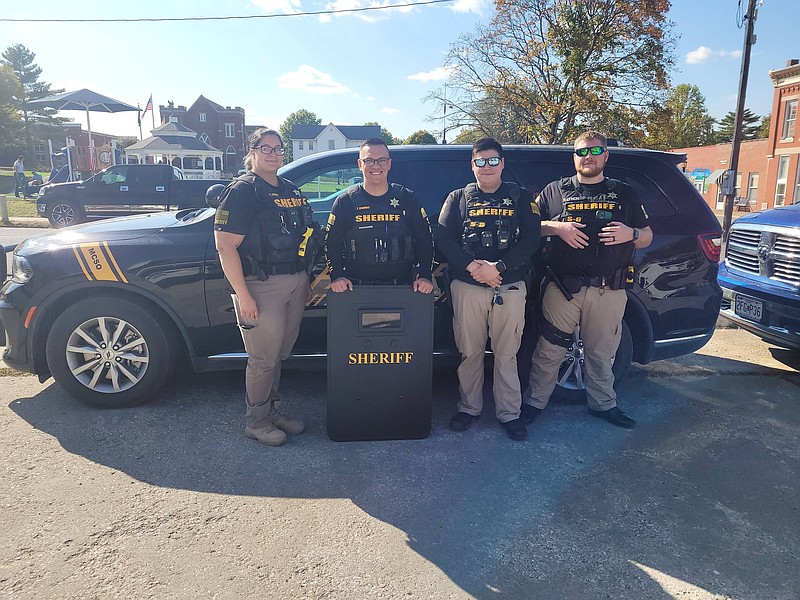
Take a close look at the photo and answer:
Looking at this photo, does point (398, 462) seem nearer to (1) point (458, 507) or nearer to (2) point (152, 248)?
(1) point (458, 507)

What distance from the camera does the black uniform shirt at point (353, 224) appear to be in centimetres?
333

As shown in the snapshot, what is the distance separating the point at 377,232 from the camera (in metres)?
3.31

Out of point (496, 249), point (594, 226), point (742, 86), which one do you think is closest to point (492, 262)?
point (496, 249)

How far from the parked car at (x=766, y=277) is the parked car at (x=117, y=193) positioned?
13.8m

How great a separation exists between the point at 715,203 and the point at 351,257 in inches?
1594

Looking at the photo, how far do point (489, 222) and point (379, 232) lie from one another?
26.6 inches

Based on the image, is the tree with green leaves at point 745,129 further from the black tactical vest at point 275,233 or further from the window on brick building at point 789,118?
the black tactical vest at point 275,233

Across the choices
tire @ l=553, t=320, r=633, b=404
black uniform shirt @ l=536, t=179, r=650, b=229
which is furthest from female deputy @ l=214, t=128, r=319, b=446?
tire @ l=553, t=320, r=633, b=404

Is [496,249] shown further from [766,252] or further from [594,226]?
[766,252]

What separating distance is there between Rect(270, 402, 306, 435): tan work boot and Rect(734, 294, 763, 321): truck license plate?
381cm

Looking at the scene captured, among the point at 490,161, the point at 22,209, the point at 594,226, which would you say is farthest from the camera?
the point at 22,209

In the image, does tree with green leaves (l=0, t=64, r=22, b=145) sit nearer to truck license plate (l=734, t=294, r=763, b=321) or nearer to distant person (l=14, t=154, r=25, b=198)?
distant person (l=14, t=154, r=25, b=198)

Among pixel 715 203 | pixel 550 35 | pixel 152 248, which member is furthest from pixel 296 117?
pixel 152 248

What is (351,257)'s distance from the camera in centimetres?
338
